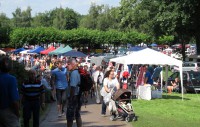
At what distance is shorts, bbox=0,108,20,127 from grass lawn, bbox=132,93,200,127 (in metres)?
5.66

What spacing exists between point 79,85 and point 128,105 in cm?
341

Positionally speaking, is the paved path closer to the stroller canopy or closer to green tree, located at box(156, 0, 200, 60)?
the stroller canopy

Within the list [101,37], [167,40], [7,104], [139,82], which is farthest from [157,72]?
[167,40]

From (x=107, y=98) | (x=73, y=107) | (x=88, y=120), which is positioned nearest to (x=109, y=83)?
(x=107, y=98)

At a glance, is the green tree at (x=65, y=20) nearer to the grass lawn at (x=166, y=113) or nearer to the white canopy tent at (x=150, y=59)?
the white canopy tent at (x=150, y=59)

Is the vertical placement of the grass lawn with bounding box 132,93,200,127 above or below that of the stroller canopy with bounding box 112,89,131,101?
below

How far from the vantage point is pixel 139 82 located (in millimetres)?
20688

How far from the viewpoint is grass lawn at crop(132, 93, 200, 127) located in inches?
498

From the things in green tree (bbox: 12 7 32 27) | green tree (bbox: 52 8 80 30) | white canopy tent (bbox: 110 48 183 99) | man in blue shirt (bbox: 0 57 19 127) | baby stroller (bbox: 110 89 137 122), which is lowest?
baby stroller (bbox: 110 89 137 122)

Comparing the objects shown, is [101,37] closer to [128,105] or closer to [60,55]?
[60,55]

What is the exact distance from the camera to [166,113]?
1513 cm

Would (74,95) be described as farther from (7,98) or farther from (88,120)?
(88,120)

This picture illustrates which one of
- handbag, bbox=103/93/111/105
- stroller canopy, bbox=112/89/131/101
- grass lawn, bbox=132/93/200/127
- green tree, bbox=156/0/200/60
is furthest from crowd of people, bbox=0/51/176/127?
green tree, bbox=156/0/200/60

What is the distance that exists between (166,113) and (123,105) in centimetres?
285
